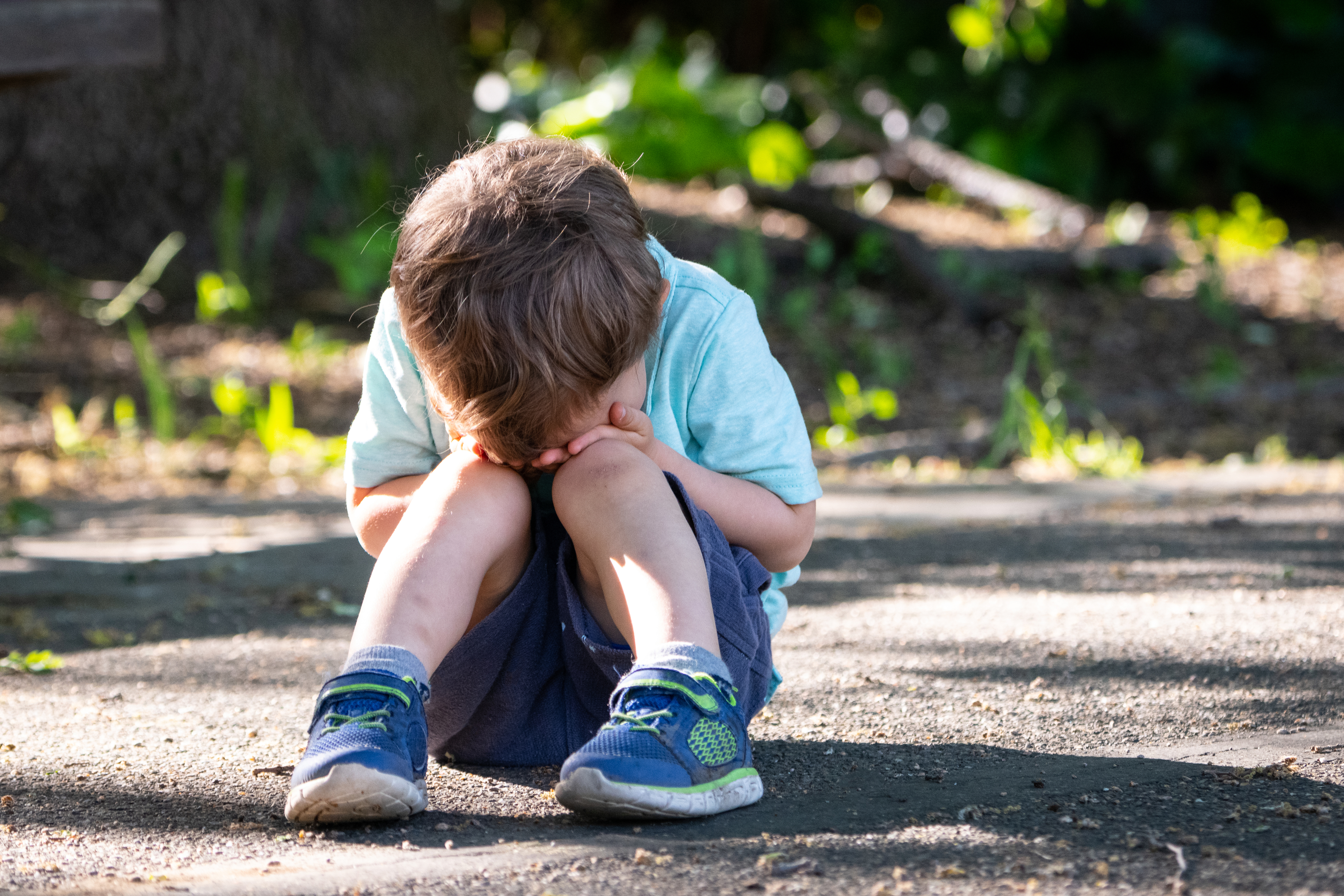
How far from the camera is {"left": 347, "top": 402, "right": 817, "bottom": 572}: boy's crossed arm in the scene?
5.42 feet

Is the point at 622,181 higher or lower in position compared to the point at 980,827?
higher

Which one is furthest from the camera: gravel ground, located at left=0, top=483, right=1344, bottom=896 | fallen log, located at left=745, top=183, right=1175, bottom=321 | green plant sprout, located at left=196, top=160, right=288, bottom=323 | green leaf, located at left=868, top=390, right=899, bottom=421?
fallen log, located at left=745, top=183, right=1175, bottom=321

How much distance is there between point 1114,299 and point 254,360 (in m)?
4.42

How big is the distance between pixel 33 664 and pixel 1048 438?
3296 mm

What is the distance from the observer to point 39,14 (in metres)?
2.66

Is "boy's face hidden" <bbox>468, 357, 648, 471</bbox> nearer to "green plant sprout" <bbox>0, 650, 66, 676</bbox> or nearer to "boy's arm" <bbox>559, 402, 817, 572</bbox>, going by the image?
"boy's arm" <bbox>559, 402, 817, 572</bbox>

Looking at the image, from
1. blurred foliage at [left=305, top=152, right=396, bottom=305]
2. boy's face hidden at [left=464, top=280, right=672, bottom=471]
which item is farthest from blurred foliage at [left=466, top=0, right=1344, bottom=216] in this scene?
boy's face hidden at [left=464, top=280, right=672, bottom=471]

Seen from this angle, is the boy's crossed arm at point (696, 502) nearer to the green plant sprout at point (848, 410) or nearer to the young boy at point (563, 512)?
the young boy at point (563, 512)

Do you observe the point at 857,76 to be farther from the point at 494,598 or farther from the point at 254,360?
the point at 494,598

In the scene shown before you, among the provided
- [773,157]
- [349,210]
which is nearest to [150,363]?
[349,210]

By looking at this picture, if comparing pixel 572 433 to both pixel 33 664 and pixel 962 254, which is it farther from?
pixel 962 254

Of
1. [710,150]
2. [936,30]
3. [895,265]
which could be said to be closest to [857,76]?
[936,30]

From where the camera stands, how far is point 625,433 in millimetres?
1656

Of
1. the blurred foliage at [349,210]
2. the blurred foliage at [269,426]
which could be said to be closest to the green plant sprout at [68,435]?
the blurred foliage at [269,426]
